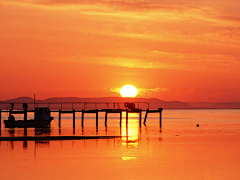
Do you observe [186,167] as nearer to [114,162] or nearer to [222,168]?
[222,168]

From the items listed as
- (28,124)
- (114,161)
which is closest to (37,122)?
(28,124)

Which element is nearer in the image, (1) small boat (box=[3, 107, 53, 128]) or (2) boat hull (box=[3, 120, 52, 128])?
(2) boat hull (box=[3, 120, 52, 128])

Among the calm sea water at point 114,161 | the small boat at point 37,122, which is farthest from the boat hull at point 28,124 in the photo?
the calm sea water at point 114,161

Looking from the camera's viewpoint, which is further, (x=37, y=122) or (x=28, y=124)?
(x=37, y=122)

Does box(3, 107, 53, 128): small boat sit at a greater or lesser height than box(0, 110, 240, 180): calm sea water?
greater

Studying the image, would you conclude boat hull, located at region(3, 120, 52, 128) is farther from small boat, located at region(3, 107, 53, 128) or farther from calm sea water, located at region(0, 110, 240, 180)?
calm sea water, located at region(0, 110, 240, 180)

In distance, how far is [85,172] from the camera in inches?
1139

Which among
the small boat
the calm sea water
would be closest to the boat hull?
the small boat

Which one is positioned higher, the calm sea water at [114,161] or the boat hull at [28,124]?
the boat hull at [28,124]

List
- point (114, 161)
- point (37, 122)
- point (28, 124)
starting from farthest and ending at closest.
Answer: point (37, 122) < point (28, 124) < point (114, 161)

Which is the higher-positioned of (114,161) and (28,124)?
(28,124)

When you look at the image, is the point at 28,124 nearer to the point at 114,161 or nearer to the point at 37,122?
the point at 37,122

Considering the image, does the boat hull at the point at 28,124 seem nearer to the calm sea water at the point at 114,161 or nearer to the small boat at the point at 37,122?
the small boat at the point at 37,122

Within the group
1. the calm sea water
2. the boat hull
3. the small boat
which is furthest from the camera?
the small boat
